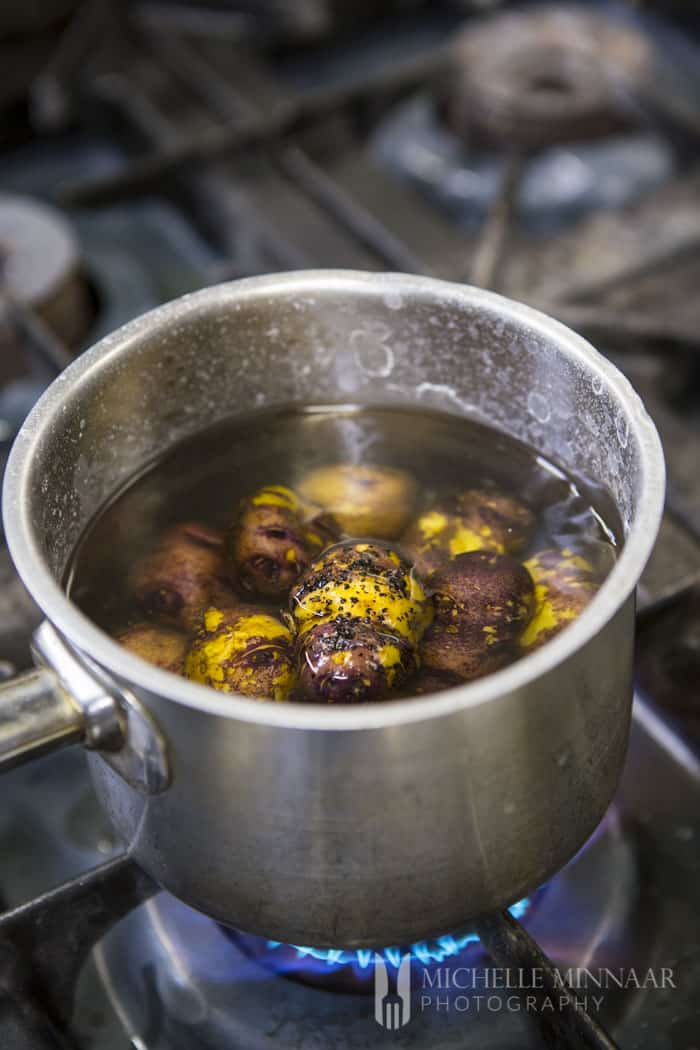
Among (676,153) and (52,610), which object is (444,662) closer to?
(52,610)

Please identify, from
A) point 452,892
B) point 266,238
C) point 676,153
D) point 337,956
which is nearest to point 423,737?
point 452,892

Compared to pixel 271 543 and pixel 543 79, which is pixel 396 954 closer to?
pixel 271 543

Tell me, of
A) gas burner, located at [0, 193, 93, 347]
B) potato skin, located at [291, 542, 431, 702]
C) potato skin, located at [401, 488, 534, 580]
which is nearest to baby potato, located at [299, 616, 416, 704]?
potato skin, located at [291, 542, 431, 702]

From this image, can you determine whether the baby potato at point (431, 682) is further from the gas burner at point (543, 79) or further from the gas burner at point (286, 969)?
the gas burner at point (543, 79)

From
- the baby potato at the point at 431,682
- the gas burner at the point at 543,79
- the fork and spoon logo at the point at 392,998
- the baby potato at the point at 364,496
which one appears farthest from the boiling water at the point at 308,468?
the gas burner at the point at 543,79

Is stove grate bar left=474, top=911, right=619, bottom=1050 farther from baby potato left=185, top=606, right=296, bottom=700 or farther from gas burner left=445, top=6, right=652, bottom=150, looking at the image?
gas burner left=445, top=6, right=652, bottom=150

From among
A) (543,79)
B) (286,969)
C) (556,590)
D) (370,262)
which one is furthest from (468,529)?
(543,79)
